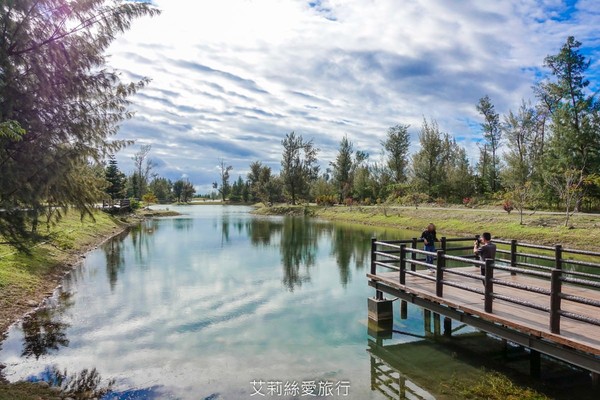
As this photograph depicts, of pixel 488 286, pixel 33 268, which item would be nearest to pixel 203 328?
pixel 488 286

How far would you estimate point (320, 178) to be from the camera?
84.1 meters

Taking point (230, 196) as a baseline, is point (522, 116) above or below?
above

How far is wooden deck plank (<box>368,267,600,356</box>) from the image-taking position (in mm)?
6867

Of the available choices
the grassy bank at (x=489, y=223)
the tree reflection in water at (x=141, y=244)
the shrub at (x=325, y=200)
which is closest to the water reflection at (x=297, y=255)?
the tree reflection in water at (x=141, y=244)

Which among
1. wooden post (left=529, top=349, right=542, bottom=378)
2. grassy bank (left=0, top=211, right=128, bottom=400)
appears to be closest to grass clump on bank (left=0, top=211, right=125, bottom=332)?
grassy bank (left=0, top=211, right=128, bottom=400)

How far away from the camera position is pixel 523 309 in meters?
8.57

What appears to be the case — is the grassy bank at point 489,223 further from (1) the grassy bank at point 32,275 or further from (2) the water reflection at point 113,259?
(1) the grassy bank at point 32,275

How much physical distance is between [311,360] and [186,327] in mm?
4422

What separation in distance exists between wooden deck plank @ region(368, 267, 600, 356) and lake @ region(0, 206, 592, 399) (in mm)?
1502

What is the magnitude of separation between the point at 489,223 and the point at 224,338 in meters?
29.1

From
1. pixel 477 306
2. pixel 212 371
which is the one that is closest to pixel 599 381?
pixel 477 306

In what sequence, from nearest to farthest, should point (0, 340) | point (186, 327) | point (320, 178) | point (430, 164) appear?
point (0, 340)
point (186, 327)
point (430, 164)
point (320, 178)

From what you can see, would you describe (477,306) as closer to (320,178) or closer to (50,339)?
(50,339)

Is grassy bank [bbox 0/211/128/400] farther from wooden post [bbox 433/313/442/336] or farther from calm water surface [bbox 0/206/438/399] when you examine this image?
wooden post [bbox 433/313/442/336]
